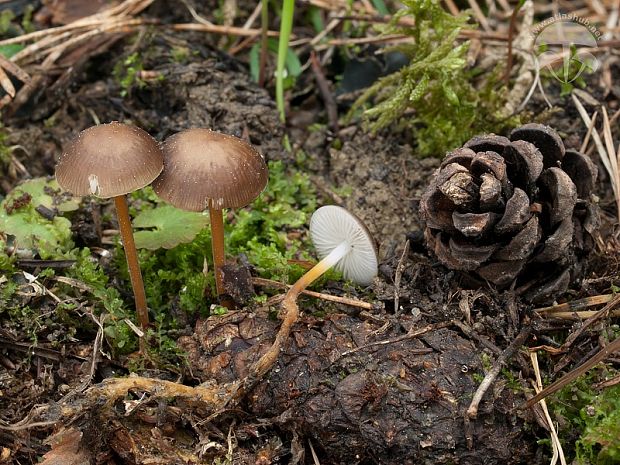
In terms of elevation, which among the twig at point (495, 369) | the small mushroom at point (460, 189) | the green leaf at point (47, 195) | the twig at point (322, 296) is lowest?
the twig at point (495, 369)

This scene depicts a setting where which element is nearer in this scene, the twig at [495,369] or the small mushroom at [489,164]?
the twig at [495,369]

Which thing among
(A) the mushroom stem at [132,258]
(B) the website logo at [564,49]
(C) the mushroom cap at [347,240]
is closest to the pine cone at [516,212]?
(C) the mushroom cap at [347,240]

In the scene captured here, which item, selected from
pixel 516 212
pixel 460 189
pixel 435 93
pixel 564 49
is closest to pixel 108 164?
pixel 460 189

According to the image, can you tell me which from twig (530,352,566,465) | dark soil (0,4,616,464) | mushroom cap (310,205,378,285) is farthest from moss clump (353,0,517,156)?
twig (530,352,566,465)

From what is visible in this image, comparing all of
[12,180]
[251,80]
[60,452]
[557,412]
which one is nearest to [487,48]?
[251,80]

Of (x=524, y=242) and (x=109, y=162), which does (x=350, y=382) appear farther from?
(x=109, y=162)

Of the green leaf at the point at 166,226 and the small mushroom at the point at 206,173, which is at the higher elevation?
the small mushroom at the point at 206,173

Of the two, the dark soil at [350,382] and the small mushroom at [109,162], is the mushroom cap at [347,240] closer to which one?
the dark soil at [350,382]
